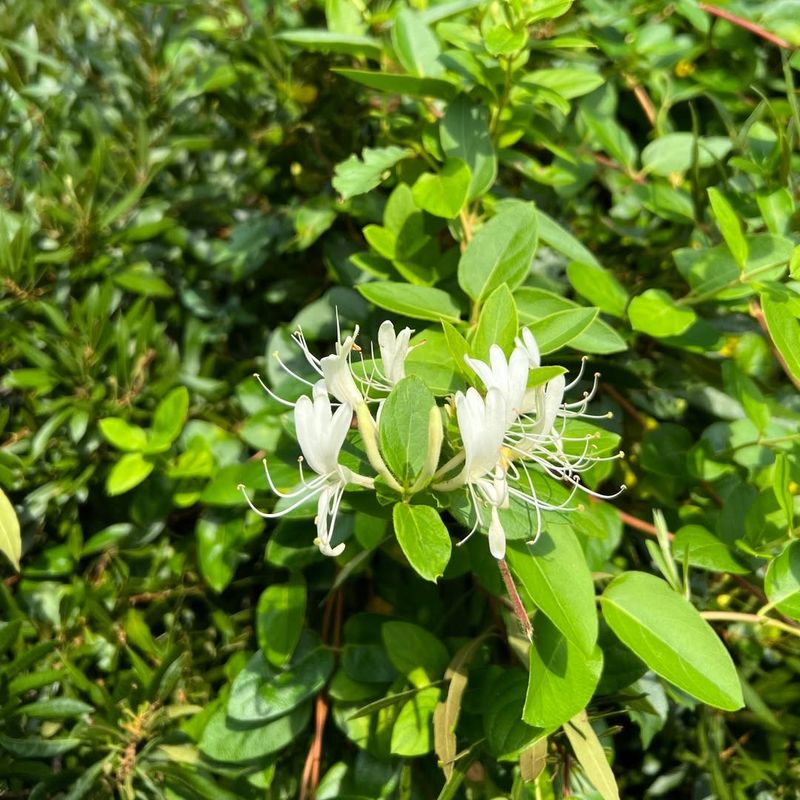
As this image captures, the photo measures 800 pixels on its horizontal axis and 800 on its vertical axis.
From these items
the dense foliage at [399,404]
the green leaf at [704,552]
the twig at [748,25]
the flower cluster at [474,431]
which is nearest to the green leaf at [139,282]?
the dense foliage at [399,404]

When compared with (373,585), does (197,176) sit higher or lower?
higher

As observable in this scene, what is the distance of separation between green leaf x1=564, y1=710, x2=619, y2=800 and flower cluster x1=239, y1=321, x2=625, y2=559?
0.73 ft

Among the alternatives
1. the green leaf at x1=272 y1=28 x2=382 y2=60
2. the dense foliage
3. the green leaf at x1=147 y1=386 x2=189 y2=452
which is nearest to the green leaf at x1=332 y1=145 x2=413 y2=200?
the dense foliage

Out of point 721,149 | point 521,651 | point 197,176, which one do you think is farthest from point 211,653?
point 721,149

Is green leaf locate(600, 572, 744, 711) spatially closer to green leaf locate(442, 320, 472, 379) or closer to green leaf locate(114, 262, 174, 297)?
green leaf locate(442, 320, 472, 379)

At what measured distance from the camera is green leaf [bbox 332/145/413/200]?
92 cm

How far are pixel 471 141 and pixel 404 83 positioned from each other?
0.33 feet

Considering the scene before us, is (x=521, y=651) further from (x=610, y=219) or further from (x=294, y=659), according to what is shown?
(x=610, y=219)

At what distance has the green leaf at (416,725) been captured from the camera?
0.81 m

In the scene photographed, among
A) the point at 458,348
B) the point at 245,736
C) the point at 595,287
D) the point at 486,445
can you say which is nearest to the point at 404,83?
the point at 595,287

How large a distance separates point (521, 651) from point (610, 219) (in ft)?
2.40

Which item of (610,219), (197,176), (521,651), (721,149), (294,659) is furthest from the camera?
(197,176)

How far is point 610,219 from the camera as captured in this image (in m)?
1.26

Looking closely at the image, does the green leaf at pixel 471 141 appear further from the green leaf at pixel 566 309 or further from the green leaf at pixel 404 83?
the green leaf at pixel 566 309
